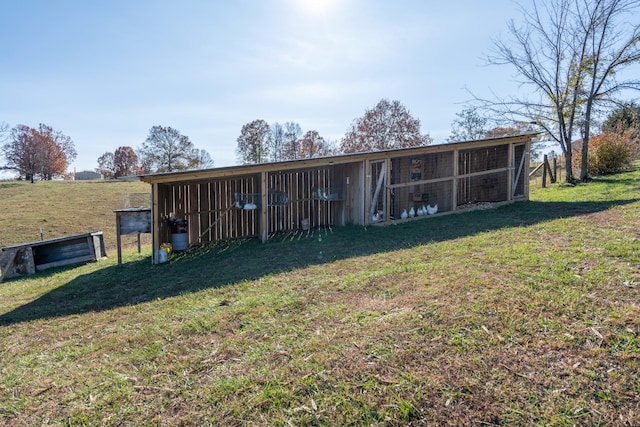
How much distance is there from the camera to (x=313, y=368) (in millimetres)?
2500

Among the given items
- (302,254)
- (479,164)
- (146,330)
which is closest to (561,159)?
(479,164)

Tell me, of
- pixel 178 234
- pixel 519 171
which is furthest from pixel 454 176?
pixel 178 234

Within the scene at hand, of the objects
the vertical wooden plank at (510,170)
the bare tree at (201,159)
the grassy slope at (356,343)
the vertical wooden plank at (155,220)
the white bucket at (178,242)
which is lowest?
the grassy slope at (356,343)

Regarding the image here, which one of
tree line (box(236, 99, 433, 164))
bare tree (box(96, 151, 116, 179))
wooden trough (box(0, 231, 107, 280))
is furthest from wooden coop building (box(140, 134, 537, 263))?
bare tree (box(96, 151, 116, 179))

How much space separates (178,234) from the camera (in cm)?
777

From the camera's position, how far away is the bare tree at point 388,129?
24391 mm

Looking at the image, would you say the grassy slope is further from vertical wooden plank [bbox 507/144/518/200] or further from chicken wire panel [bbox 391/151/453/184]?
chicken wire panel [bbox 391/151/453/184]

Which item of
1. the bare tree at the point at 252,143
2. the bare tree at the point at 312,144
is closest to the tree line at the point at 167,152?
the bare tree at the point at 252,143

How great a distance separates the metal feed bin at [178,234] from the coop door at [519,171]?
8.75 meters

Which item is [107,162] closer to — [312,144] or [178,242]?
[312,144]

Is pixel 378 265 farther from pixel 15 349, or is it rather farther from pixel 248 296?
pixel 15 349

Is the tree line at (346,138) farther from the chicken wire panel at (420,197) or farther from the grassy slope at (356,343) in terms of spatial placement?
the grassy slope at (356,343)

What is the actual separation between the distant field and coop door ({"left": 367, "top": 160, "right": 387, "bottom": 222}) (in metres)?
5.70

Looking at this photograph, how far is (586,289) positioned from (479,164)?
27.3 ft
